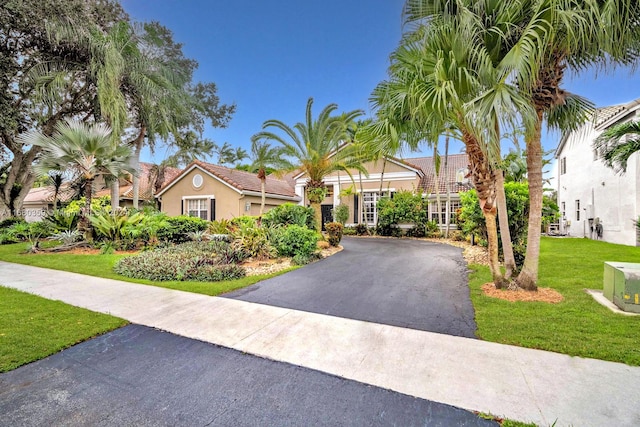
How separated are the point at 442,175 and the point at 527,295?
17.3m

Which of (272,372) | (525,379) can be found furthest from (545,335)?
(272,372)

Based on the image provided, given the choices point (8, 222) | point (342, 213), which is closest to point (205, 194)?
point (342, 213)

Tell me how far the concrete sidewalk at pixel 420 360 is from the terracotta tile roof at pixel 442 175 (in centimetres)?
1563

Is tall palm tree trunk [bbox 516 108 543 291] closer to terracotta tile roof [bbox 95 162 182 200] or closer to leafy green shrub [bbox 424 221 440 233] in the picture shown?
leafy green shrub [bbox 424 221 440 233]

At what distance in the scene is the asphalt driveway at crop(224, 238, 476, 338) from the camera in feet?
16.3

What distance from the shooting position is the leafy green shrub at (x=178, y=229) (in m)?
12.3

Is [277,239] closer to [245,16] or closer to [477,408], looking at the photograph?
[477,408]

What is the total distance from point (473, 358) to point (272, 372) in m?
2.43

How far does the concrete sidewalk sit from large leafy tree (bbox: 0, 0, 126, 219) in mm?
15212

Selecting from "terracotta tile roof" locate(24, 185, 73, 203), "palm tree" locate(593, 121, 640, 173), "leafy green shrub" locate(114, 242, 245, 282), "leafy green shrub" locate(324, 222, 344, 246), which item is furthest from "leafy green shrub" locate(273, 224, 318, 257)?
"terracotta tile roof" locate(24, 185, 73, 203)

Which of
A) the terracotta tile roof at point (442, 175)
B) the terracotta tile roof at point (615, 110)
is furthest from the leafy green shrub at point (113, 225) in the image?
the terracotta tile roof at point (615, 110)

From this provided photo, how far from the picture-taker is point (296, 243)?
10359 mm

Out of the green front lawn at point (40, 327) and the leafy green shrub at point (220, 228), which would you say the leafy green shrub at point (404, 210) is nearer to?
the leafy green shrub at point (220, 228)

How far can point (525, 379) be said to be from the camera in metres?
3.06
